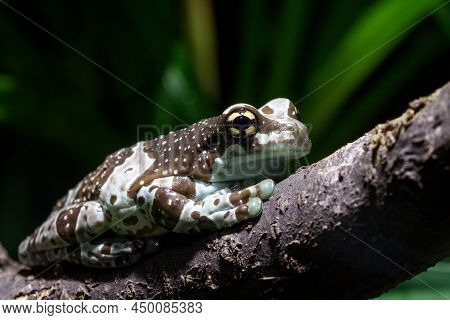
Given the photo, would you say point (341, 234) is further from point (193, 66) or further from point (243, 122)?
point (193, 66)

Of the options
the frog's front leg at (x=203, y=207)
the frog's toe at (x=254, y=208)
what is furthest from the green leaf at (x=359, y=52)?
the frog's toe at (x=254, y=208)

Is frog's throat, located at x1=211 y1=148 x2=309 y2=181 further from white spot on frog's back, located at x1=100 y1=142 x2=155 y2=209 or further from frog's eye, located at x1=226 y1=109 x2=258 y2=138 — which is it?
white spot on frog's back, located at x1=100 y1=142 x2=155 y2=209

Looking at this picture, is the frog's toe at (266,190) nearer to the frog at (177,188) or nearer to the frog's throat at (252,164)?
the frog at (177,188)

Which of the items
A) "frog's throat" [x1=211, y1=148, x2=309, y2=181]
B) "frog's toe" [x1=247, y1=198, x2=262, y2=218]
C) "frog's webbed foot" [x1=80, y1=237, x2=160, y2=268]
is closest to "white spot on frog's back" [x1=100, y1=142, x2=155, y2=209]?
"frog's webbed foot" [x1=80, y1=237, x2=160, y2=268]

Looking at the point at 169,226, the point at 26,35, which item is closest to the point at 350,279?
the point at 169,226

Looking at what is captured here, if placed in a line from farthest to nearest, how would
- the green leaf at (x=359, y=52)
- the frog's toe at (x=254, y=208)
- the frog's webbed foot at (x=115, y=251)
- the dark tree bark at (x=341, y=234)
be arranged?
the green leaf at (x=359, y=52) → the frog's webbed foot at (x=115, y=251) → the frog's toe at (x=254, y=208) → the dark tree bark at (x=341, y=234)

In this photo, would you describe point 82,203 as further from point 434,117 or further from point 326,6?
point 326,6
